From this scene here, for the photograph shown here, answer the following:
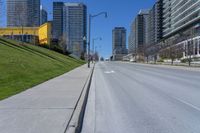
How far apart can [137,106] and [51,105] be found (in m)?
2.86

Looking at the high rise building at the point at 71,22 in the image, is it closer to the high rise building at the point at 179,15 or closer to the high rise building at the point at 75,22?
the high rise building at the point at 75,22

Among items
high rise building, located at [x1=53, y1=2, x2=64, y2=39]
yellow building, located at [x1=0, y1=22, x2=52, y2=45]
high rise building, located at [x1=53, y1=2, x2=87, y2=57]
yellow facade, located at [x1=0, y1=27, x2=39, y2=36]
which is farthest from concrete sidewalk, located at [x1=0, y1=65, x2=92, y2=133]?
high rise building, located at [x1=53, y1=2, x2=64, y2=39]

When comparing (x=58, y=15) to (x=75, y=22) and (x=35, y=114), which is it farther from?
(x=35, y=114)

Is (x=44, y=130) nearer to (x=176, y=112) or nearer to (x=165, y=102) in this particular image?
(x=176, y=112)

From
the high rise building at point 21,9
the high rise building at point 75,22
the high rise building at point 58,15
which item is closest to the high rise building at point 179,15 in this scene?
the high rise building at point 75,22

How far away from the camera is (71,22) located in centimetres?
12031

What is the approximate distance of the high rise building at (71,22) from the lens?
112m

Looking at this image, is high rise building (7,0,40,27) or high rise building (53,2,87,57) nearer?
high rise building (7,0,40,27)

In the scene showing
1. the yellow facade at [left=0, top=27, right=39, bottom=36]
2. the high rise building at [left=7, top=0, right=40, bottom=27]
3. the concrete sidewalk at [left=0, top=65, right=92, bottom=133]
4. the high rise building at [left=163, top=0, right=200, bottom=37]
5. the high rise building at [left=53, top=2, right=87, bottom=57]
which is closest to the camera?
the concrete sidewalk at [left=0, top=65, right=92, bottom=133]

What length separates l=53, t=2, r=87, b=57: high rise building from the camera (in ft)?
368

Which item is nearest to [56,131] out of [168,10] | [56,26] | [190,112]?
[190,112]

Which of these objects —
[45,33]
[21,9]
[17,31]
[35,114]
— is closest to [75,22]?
[45,33]

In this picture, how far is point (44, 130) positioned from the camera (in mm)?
7812

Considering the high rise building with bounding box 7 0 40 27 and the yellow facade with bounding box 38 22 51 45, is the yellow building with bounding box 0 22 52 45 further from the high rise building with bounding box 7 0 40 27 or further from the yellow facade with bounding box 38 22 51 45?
the high rise building with bounding box 7 0 40 27
